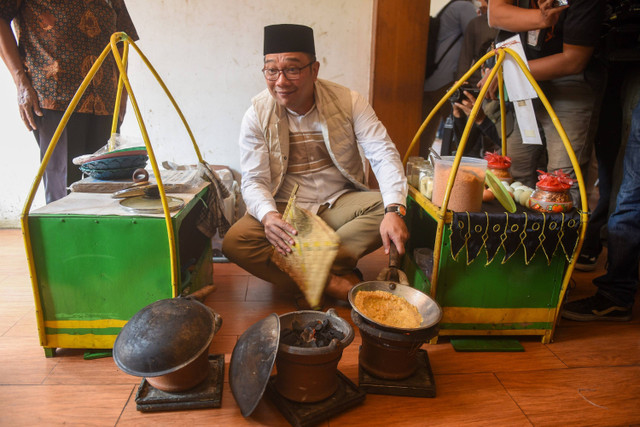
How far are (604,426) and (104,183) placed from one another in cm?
197

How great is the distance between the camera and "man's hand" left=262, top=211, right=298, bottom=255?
167cm

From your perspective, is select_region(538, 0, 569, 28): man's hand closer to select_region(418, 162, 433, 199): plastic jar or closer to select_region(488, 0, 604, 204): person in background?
select_region(488, 0, 604, 204): person in background

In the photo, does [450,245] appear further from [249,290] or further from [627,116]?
[627,116]

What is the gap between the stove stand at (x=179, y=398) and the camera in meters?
1.29

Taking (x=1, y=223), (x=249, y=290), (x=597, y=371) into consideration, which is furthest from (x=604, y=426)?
(x=1, y=223)

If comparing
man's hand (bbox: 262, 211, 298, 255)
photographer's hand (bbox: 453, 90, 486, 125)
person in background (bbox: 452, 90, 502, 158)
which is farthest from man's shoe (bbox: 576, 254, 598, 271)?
man's hand (bbox: 262, 211, 298, 255)

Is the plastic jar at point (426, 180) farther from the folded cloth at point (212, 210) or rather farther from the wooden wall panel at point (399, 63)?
the wooden wall panel at point (399, 63)

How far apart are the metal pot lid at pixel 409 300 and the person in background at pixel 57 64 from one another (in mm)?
1661

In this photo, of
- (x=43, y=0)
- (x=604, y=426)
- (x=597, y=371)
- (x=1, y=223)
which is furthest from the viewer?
(x=1, y=223)

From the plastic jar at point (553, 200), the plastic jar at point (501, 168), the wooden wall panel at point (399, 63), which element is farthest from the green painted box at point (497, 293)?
the wooden wall panel at point (399, 63)

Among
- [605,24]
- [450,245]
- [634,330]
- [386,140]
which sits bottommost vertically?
[634,330]

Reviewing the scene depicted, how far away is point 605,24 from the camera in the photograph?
6.03 feet

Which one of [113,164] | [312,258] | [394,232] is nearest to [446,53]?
[394,232]

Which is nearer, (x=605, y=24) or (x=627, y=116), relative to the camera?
(x=605, y=24)
